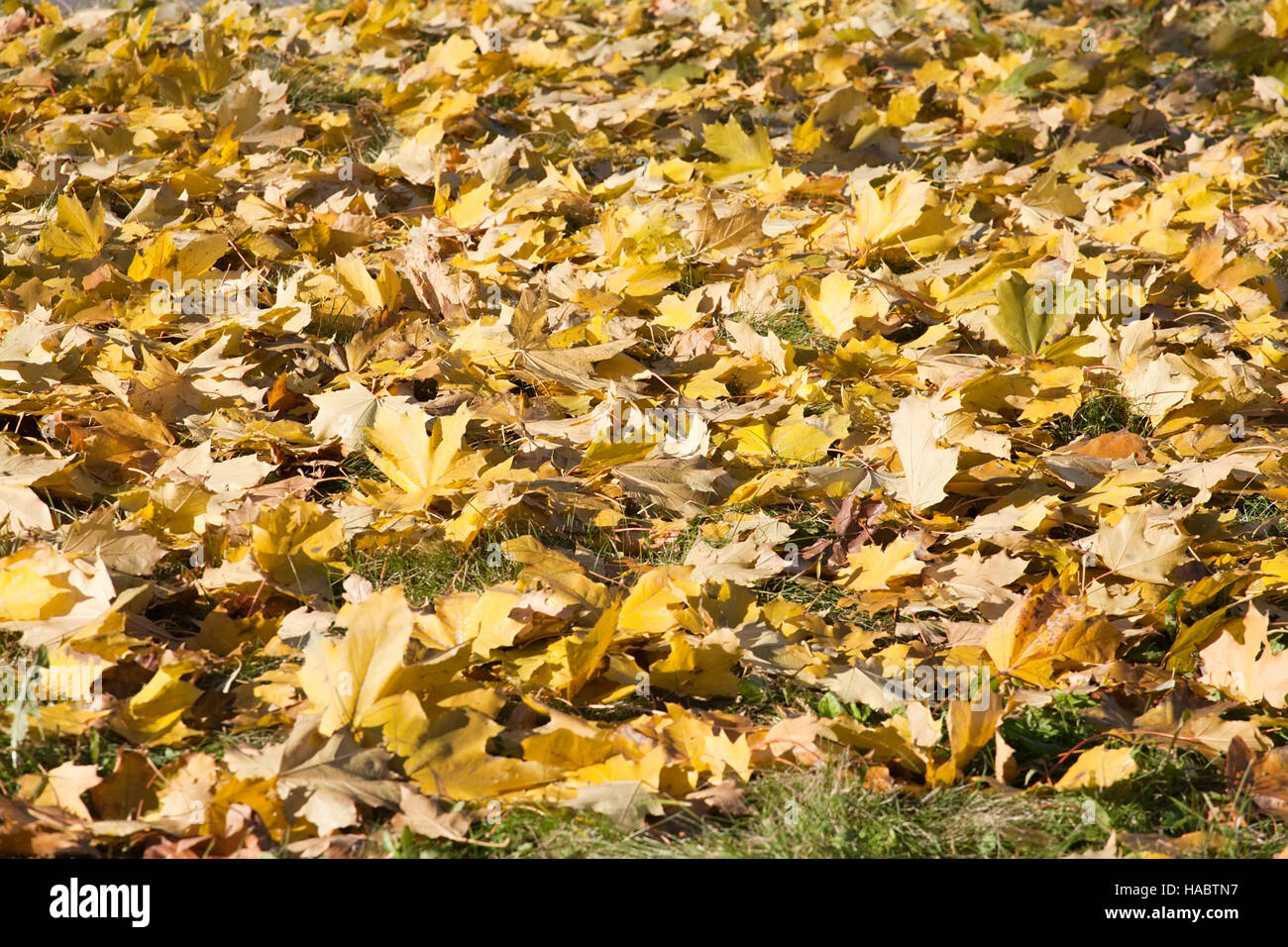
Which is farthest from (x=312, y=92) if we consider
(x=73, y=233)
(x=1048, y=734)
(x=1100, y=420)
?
(x=1048, y=734)

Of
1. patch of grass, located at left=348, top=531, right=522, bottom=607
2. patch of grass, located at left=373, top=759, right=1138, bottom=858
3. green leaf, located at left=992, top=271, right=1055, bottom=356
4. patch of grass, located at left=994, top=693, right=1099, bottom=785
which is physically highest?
green leaf, located at left=992, top=271, right=1055, bottom=356

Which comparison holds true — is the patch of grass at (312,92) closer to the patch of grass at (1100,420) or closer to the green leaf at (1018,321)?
the green leaf at (1018,321)

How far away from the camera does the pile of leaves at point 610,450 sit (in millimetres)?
Result: 1481

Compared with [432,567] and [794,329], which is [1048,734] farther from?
[794,329]

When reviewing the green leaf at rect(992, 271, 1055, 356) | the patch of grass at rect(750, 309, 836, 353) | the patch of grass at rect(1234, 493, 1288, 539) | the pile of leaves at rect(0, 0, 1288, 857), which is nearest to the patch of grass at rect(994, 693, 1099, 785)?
the pile of leaves at rect(0, 0, 1288, 857)

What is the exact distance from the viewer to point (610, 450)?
6.71 ft

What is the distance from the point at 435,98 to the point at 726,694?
9.31 feet

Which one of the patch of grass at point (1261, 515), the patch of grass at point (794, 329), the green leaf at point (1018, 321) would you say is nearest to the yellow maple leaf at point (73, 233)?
the patch of grass at point (794, 329)

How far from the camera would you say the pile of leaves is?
1.48 meters

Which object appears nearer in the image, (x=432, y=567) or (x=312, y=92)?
(x=432, y=567)

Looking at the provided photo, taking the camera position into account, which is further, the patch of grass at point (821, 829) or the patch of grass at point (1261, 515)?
the patch of grass at point (1261, 515)

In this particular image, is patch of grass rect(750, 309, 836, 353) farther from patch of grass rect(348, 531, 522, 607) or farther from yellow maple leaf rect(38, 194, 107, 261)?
yellow maple leaf rect(38, 194, 107, 261)

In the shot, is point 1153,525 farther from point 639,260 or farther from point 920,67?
point 920,67

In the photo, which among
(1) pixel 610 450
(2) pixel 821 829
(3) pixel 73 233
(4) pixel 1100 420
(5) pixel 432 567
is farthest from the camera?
(3) pixel 73 233
